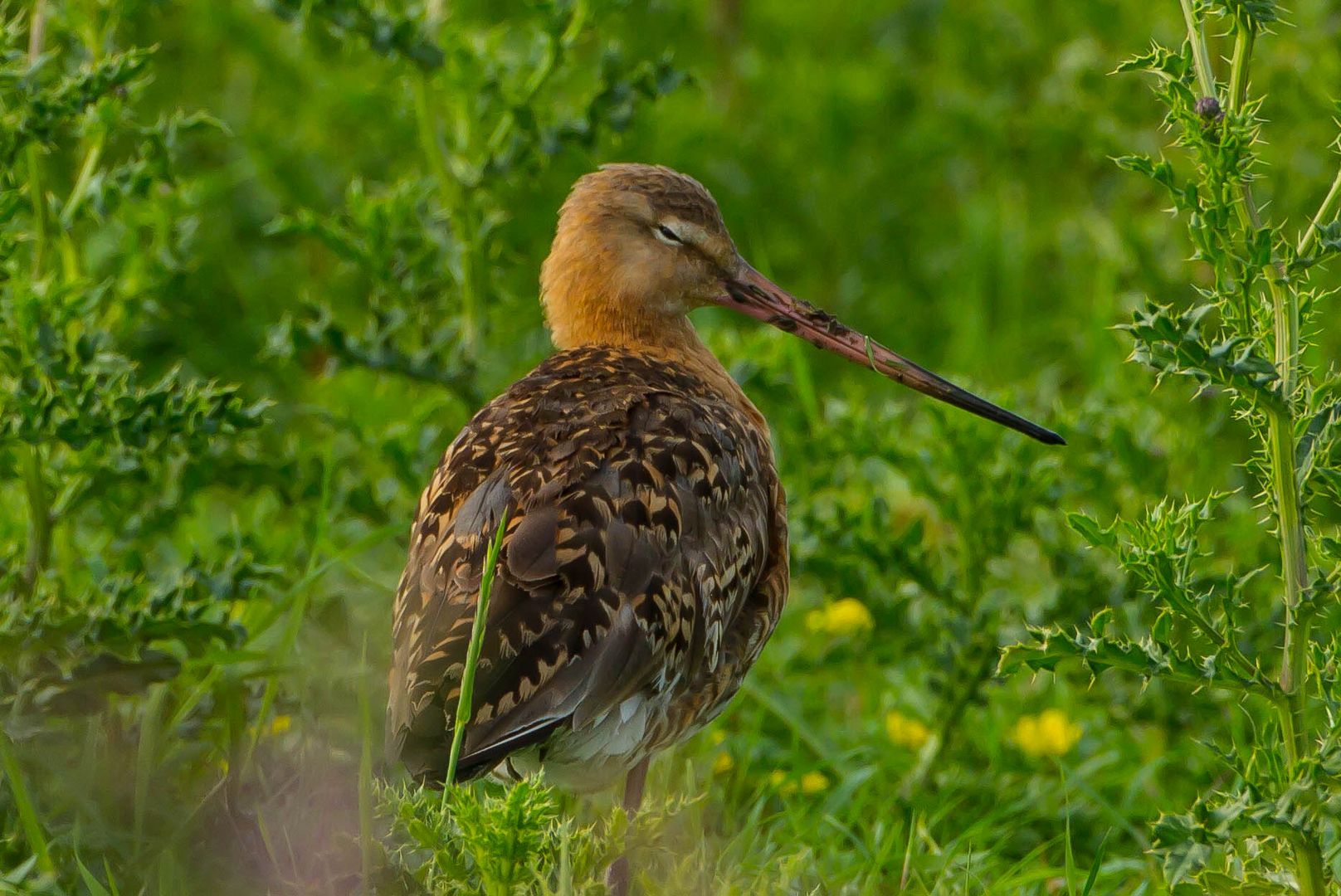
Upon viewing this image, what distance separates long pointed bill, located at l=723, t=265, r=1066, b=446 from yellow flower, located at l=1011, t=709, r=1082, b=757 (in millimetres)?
869

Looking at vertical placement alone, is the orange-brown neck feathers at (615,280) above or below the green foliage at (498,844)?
above

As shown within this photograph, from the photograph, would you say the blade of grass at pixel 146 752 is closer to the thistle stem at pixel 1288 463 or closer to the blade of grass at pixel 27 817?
the blade of grass at pixel 27 817

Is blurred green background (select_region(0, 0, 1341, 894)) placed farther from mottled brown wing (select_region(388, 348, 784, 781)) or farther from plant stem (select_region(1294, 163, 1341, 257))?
plant stem (select_region(1294, 163, 1341, 257))

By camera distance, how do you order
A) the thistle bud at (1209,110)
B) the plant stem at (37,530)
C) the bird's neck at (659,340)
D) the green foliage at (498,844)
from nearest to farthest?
the green foliage at (498,844), the thistle bud at (1209,110), the plant stem at (37,530), the bird's neck at (659,340)

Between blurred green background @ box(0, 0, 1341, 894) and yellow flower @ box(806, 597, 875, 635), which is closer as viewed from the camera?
blurred green background @ box(0, 0, 1341, 894)

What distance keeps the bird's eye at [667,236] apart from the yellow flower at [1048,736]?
5.16ft

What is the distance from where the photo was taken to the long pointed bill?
164 inches

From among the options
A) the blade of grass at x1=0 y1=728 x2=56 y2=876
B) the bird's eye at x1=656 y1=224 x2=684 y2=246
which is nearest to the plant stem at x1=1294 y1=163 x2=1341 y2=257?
the bird's eye at x1=656 y1=224 x2=684 y2=246

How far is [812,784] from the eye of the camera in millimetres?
4430

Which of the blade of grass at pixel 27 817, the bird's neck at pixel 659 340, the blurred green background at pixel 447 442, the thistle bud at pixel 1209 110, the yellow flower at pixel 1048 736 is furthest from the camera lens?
the yellow flower at pixel 1048 736

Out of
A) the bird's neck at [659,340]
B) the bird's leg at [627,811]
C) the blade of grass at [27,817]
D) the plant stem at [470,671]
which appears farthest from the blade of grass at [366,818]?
the bird's neck at [659,340]

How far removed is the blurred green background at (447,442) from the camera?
3.88 metres

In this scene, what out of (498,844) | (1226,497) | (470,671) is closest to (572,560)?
(470,671)

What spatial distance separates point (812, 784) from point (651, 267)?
135 centimetres
